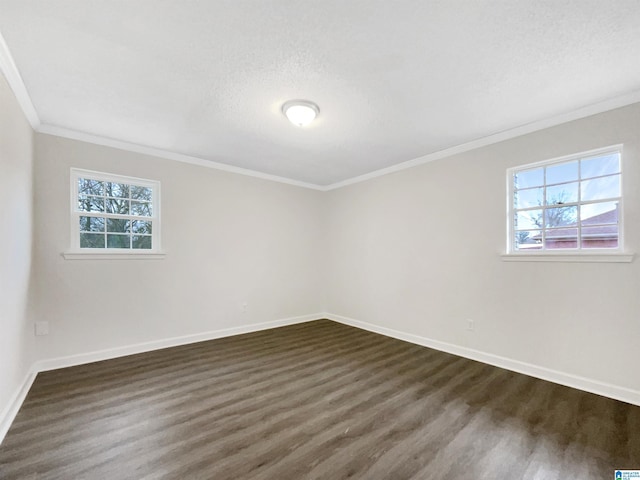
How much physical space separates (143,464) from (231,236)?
10.2ft

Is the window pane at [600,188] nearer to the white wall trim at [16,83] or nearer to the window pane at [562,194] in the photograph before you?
the window pane at [562,194]

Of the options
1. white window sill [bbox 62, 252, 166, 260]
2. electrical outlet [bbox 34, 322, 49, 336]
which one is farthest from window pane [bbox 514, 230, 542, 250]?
electrical outlet [bbox 34, 322, 49, 336]

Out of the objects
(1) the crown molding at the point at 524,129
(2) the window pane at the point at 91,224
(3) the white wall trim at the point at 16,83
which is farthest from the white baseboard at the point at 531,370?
(3) the white wall trim at the point at 16,83

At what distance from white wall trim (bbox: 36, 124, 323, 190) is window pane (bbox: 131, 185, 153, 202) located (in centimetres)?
46

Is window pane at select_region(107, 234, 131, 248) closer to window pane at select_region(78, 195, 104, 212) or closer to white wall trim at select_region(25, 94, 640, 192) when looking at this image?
window pane at select_region(78, 195, 104, 212)

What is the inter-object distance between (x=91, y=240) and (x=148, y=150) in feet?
4.32

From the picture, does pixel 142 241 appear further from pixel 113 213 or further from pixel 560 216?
pixel 560 216

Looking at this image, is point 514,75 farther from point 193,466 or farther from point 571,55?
point 193,466

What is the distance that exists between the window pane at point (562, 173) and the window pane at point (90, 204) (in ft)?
16.8

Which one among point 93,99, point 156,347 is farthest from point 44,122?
point 156,347

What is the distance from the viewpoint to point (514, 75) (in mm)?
2125

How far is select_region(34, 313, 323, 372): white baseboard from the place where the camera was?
303 cm

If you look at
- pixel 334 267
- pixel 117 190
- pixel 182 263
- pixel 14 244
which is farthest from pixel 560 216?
pixel 117 190

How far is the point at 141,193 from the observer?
3.71 metres
